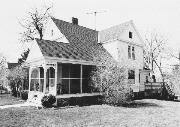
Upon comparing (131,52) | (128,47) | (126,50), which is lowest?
(131,52)

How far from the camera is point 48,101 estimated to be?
1606 centimetres

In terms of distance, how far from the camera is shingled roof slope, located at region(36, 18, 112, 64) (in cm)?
1875

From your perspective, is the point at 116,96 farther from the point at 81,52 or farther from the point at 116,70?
the point at 81,52

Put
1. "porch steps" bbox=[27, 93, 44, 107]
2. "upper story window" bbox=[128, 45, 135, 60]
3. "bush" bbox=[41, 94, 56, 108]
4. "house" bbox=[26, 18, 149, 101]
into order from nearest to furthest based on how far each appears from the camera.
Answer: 1. "bush" bbox=[41, 94, 56, 108]
2. "porch steps" bbox=[27, 93, 44, 107]
3. "house" bbox=[26, 18, 149, 101]
4. "upper story window" bbox=[128, 45, 135, 60]

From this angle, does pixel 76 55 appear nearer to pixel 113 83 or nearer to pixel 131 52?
pixel 113 83

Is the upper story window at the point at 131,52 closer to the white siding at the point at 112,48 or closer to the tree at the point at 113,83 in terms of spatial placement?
the white siding at the point at 112,48

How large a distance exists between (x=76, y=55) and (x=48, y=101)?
5608 millimetres

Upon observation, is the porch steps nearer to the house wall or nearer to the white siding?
the house wall

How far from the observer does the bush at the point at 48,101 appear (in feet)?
52.3

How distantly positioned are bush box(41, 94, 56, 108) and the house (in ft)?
4.47

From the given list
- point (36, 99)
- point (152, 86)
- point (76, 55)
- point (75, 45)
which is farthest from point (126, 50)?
point (36, 99)

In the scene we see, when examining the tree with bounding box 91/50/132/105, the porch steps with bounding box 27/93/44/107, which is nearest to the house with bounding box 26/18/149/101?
the porch steps with bounding box 27/93/44/107

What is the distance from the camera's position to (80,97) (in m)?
19.5

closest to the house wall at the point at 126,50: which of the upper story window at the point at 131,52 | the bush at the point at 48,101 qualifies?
the upper story window at the point at 131,52
